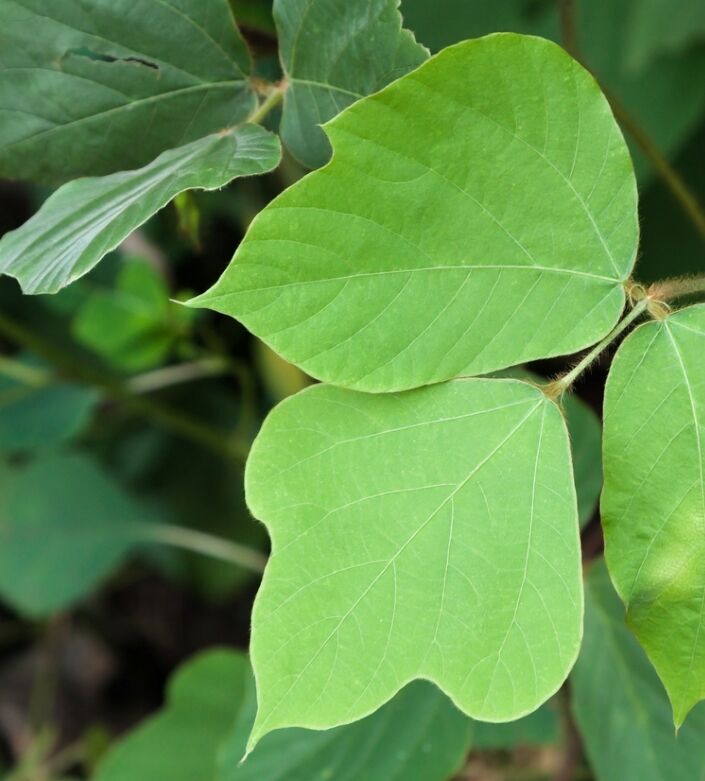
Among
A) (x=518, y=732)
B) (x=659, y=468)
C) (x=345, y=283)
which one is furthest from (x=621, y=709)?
(x=345, y=283)

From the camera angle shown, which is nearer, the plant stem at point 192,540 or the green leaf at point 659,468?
the green leaf at point 659,468

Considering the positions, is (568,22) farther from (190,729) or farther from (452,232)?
(190,729)

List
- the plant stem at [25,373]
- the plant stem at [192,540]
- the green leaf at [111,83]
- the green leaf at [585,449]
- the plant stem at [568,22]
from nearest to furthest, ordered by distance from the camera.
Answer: the green leaf at [111,83] → the plant stem at [568,22] → the green leaf at [585,449] → the plant stem at [25,373] → the plant stem at [192,540]

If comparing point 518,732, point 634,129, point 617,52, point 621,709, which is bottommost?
point 518,732

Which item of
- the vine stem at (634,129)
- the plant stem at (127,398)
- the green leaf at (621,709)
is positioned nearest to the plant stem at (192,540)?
the plant stem at (127,398)

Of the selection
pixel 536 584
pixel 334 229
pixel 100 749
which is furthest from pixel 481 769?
pixel 334 229

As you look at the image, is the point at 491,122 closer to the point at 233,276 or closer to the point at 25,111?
the point at 233,276

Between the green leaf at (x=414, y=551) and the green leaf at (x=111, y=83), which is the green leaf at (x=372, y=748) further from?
the green leaf at (x=111, y=83)
